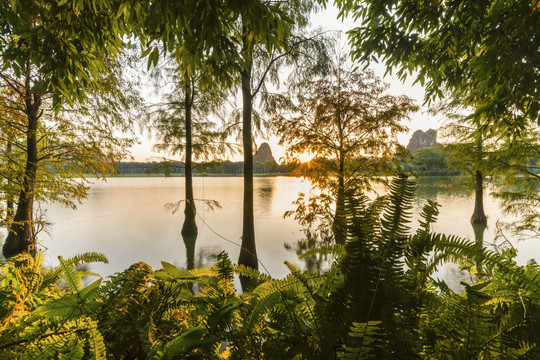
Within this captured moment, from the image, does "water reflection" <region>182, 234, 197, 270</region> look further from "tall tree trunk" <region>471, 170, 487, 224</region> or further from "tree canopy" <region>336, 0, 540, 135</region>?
"tall tree trunk" <region>471, 170, 487, 224</region>

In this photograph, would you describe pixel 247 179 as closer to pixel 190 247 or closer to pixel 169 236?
pixel 190 247

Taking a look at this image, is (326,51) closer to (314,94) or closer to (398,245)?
(314,94)

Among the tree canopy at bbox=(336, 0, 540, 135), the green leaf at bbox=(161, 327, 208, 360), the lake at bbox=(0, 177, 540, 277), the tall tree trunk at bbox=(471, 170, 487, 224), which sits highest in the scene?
the tree canopy at bbox=(336, 0, 540, 135)

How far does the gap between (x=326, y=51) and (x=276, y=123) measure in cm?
306

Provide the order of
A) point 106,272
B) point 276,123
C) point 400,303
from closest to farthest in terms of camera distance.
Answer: point 400,303
point 276,123
point 106,272

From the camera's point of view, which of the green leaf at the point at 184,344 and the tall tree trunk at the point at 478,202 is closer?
the green leaf at the point at 184,344

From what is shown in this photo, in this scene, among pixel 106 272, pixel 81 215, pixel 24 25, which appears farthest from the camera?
pixel 81 215

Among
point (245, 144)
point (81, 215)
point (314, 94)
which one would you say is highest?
point (314, 94)

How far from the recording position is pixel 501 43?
2830 millimetres

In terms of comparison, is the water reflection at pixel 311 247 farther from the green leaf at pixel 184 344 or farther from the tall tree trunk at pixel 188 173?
the green leaf at pixel 184 344

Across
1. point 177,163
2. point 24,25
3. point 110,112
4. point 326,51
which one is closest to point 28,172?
point 110,112

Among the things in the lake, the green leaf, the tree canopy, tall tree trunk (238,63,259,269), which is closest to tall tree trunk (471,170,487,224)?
the lake

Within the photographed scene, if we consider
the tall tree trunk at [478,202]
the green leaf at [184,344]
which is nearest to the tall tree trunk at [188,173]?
the green leaf at [184,344]

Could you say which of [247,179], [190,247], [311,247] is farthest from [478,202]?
[190,247]
